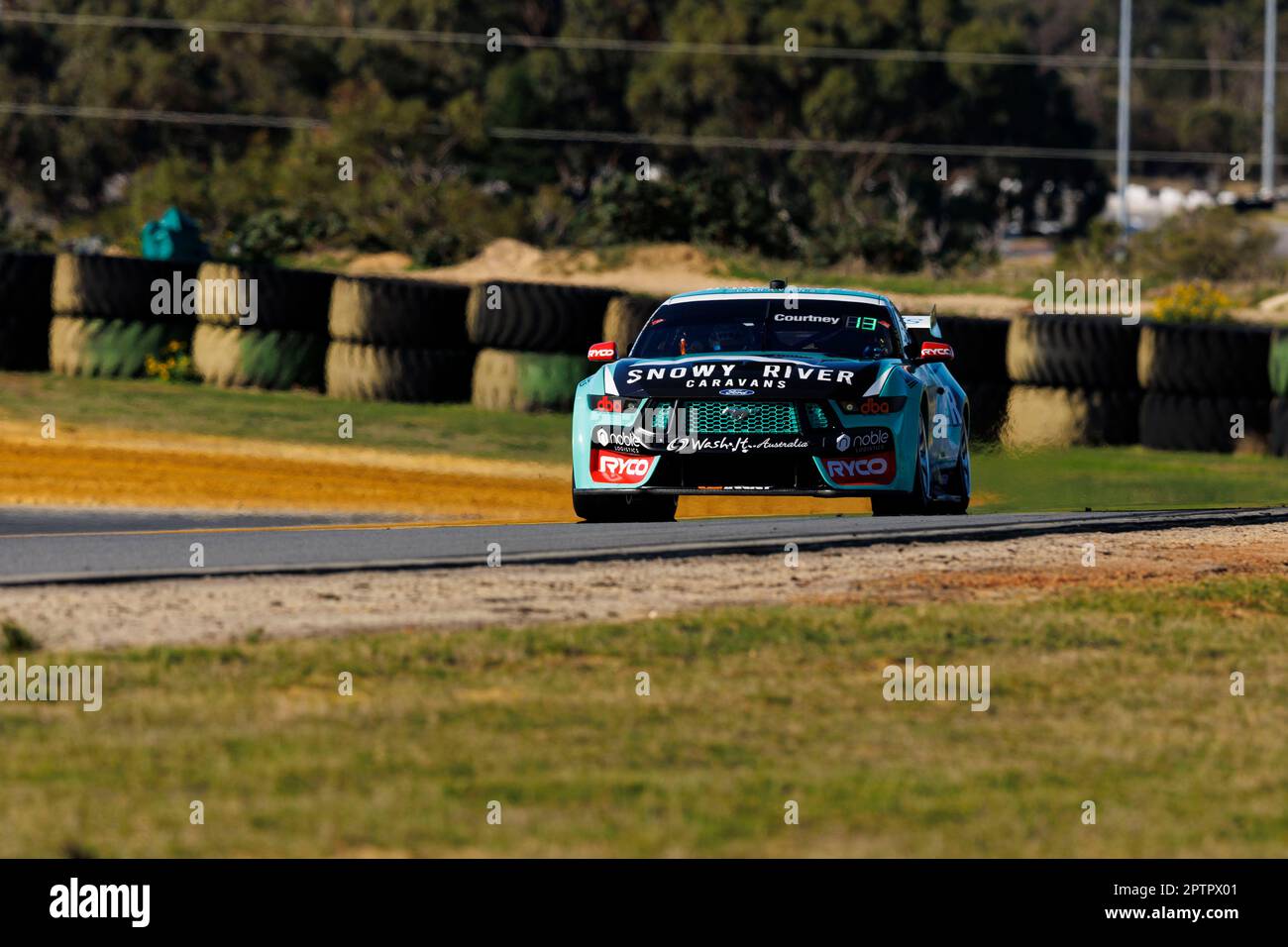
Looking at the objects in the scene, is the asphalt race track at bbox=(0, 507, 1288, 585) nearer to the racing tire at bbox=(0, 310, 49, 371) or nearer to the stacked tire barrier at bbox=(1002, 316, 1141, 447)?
the stacked tire barrier at bbox=(1002, 316, 1141, 447)

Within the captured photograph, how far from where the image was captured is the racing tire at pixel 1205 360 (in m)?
19.9

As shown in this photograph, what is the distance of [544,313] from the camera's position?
2067 cm

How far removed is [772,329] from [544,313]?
7.51 metres

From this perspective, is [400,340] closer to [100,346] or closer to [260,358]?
[260,358]

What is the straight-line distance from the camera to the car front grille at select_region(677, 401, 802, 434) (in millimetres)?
12227

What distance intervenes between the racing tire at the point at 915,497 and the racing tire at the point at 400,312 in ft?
27.3

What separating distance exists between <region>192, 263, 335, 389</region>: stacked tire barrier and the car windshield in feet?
26.9

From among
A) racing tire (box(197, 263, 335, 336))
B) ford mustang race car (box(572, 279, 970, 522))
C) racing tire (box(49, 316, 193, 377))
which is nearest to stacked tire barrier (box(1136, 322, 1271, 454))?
ford mustang race car (box(572, 279, 970, 522))

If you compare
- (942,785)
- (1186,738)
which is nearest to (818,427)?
(1186,738)

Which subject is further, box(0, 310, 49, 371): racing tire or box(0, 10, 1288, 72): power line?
box(0, 10, 1288, 72): power line

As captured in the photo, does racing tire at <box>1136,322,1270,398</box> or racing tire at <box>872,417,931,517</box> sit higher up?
racing tire at <box>1136,322,1270,398</box>

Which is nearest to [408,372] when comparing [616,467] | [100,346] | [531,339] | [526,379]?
[526,379]

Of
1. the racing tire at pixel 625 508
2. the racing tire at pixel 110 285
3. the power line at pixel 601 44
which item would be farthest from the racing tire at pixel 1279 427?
the power line at pixel 601 44
